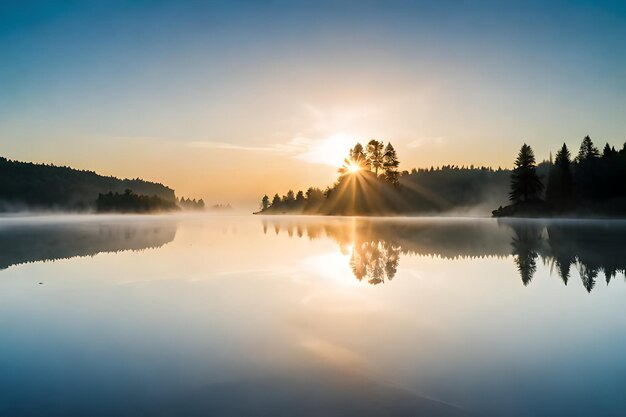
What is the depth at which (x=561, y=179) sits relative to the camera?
344 ft

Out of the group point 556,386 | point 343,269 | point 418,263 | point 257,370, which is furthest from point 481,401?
point 418,263

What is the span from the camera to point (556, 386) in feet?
20.7

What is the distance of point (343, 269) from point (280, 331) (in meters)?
9.28

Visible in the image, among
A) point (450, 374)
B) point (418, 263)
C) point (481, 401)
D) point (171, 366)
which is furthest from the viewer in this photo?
point (418, 263)

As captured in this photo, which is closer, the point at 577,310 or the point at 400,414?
the point at 400,414

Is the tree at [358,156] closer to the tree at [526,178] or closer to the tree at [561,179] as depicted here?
the tree at [526,178]

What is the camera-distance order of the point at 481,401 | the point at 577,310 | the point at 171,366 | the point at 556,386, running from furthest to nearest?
the point at 577,310 < the point at 171,366 < the point at 556,386 < the point at 481,401

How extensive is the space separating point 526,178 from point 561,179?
10039 mm

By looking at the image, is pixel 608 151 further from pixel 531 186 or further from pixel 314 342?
pixel 314 342

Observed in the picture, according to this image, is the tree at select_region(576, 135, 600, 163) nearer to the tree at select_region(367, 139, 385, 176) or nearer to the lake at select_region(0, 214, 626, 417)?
the tree at select_region(367, 139, 385, 176)

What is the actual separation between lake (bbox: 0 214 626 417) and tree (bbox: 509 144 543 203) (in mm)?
97053

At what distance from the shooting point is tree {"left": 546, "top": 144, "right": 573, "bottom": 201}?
341 feet

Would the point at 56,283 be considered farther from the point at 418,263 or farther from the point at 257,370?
the point at 418,263

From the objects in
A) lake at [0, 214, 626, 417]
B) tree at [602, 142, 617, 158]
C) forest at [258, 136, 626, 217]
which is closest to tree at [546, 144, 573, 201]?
forest at [258, 136, 626, 217]
